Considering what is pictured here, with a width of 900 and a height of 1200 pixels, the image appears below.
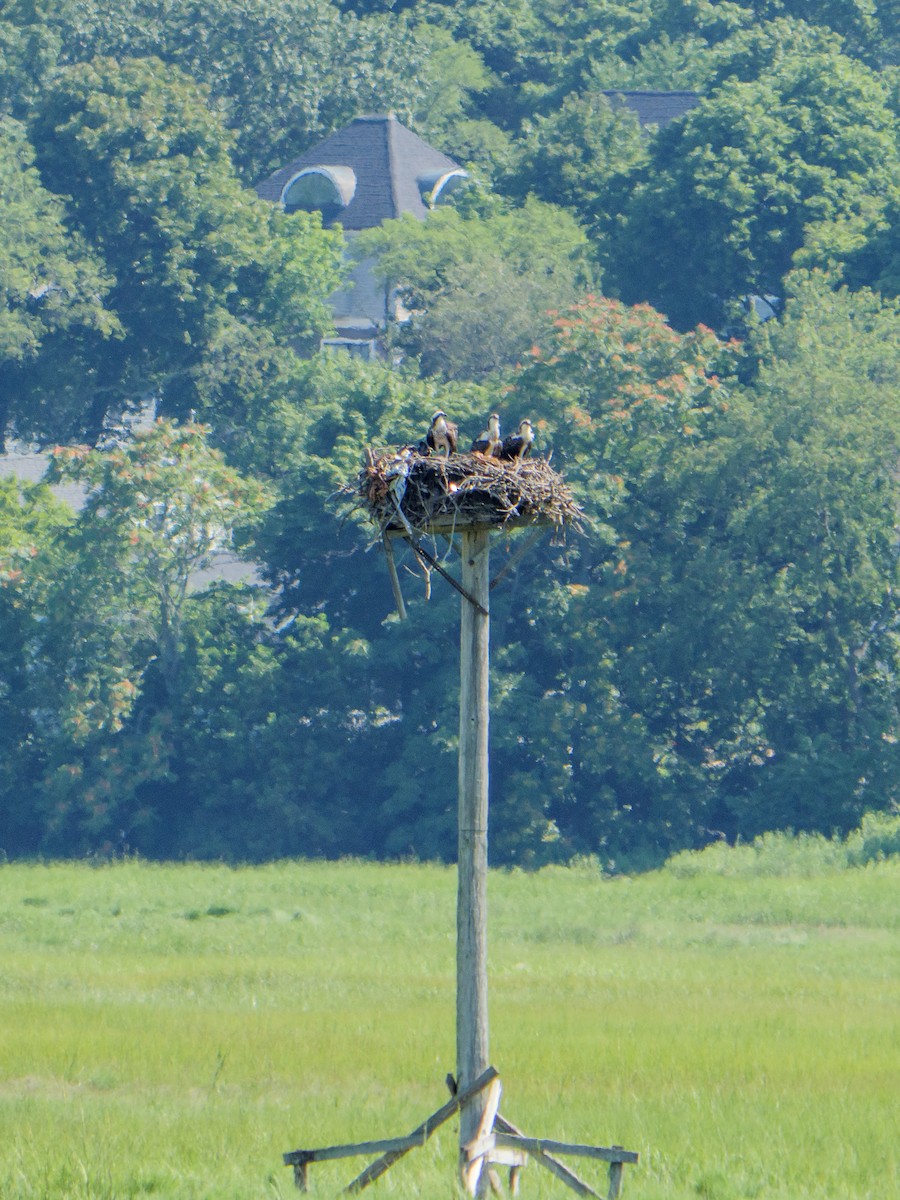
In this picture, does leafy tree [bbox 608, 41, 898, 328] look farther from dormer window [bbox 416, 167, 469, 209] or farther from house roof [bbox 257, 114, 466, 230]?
house roof [bbox 257, 114, 466, 230]

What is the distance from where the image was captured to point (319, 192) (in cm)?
5897

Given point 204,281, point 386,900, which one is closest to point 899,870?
point 386,900

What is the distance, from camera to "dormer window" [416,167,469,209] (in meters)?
59.0

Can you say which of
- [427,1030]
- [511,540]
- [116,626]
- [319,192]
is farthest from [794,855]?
[319,192]

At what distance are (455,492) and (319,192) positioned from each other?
4949cm

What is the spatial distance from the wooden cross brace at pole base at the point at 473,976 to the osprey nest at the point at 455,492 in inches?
3.5

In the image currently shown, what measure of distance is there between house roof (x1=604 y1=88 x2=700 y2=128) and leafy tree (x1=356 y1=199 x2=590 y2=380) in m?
12.4

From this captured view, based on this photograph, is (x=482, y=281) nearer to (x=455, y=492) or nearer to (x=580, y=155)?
(x=580, y=155)

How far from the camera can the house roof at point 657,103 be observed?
199 ft

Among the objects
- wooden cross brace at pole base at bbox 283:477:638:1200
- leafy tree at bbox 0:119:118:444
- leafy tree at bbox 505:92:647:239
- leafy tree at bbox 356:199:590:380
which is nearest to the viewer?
wooden cross brace at pole base at bbox 283:477:638:1200

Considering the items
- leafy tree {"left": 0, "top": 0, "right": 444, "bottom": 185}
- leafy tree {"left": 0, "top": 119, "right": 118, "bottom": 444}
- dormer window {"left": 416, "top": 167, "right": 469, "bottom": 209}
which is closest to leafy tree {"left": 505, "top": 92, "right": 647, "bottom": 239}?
dormer window {"left": 416, "top": 167, "right": 469, "bottom": 209}

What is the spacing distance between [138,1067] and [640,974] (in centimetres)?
632

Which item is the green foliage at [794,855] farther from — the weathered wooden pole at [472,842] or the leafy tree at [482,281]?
the weathered wooden pole at [472,842]

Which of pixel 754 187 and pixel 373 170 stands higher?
pixel 373 170
